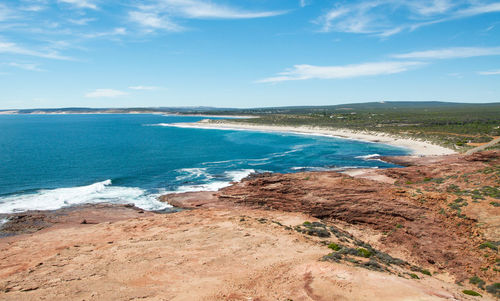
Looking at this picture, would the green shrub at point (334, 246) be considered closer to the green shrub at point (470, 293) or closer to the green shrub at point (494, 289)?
the green shrub at point (470, 293)

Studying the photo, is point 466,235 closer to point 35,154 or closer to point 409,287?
point 409,287

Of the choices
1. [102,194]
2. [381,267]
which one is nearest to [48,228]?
[102,194]

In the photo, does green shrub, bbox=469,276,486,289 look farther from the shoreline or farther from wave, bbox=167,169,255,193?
the shoreline

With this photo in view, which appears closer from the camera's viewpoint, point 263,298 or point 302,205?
point 263,298

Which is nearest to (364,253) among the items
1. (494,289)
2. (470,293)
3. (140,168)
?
(470,293)

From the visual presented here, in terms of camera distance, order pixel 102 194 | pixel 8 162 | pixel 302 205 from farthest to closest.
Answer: pixel 8 162 < pixel 102 194 < pixel 302 205

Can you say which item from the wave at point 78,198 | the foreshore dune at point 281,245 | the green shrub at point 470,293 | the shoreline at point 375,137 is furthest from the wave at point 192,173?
the shoreline at point 375,137

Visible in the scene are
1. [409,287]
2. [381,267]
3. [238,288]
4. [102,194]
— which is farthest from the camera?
[102,194]

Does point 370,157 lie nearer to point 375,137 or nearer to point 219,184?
point 219,184
